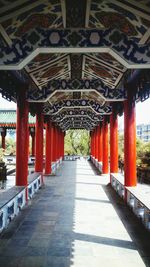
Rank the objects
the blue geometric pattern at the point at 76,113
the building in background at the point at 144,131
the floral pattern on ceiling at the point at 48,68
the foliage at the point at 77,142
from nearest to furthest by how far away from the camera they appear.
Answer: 1. the floral pattern on ceiling at the point at 48,68
2. the blue geometric pattern at the point at 76,113
3. the foliage at the point at 77,142
4. the building in background at the point at 144,131

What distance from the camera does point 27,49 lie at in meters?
5.52

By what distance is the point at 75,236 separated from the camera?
275 inches

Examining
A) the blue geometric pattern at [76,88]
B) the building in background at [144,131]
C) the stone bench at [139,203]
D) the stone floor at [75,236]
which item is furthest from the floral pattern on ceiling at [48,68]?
the building in background at [144,131]

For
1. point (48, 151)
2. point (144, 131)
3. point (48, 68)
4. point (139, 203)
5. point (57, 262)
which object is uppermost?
point (144, 131)

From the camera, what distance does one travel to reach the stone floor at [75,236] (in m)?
5.59

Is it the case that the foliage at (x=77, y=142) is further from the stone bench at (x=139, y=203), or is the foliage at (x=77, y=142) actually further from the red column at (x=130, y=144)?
the stone bench at (x=139, y=203)

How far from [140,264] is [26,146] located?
6.52 m

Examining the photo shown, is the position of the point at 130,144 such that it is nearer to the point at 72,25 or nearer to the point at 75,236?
the point at 75,236

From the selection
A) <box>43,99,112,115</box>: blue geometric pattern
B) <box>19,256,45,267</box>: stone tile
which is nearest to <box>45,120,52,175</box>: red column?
<box>43,99,112,115</box>: blue geometric pattern

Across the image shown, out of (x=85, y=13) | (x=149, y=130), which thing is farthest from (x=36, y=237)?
(x=149, y=130)

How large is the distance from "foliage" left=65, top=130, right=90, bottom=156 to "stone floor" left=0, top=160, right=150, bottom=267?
36.7 metres

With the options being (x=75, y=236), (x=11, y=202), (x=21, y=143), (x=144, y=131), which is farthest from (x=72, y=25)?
(x=144, y=131)

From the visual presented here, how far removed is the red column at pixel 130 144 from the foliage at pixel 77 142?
36.5 meters

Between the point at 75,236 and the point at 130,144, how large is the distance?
4.76 meters
